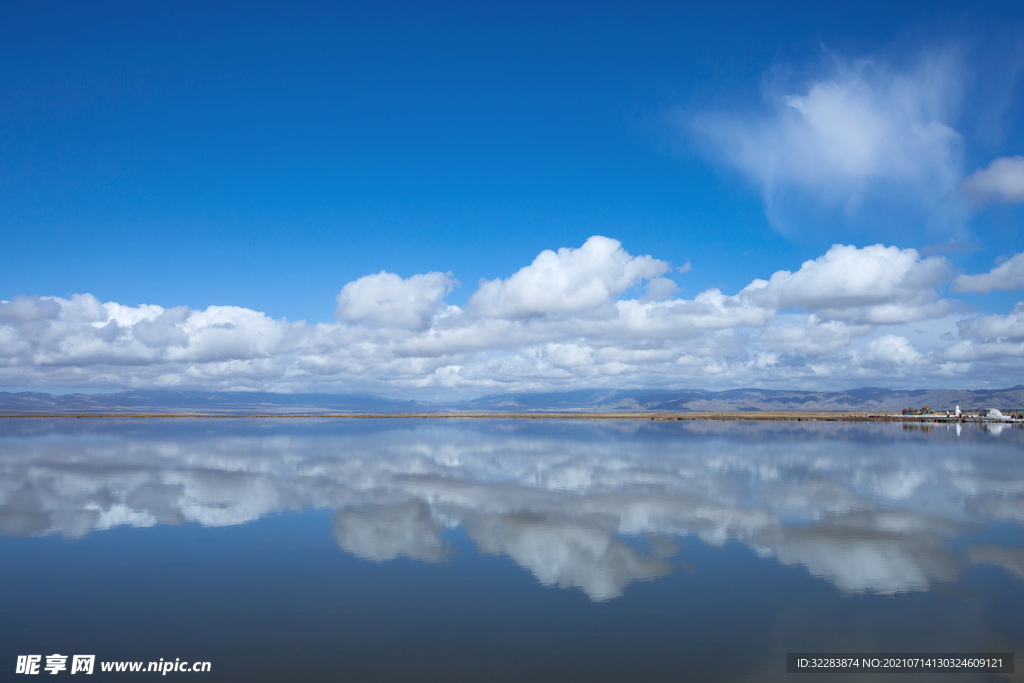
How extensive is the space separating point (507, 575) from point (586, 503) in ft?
37.0

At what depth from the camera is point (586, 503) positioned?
89.9ft

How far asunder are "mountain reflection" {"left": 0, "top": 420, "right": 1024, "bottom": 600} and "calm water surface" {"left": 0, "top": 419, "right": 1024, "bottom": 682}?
0.56 feet

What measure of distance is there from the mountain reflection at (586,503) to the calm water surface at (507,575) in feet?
0.56

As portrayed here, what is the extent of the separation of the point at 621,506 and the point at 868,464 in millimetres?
29199

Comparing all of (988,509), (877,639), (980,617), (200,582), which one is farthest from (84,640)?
(988,509)

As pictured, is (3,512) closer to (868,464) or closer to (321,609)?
(321,609)

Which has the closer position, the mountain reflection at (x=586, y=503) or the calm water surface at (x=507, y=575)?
the calm water surface at (x=507, y=575)

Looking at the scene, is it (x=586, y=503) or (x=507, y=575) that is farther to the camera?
(x=586, y=503)

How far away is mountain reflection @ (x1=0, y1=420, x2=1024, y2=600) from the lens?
18.6 metres

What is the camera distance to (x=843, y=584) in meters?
16.0

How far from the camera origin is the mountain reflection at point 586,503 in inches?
733

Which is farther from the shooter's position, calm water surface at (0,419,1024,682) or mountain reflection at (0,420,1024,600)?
mountain reflection at (0,420,1024,600)

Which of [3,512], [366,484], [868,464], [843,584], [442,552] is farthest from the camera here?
[868,464]

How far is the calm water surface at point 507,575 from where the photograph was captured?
466 inches
